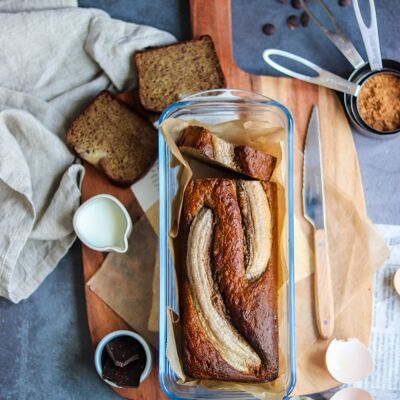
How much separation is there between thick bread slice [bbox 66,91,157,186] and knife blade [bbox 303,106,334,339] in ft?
1.76

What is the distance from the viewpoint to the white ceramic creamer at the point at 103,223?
1965 millimetres

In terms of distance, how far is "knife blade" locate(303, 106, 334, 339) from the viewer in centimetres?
197

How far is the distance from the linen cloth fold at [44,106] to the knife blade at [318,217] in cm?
63

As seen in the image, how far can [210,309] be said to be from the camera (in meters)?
1.73

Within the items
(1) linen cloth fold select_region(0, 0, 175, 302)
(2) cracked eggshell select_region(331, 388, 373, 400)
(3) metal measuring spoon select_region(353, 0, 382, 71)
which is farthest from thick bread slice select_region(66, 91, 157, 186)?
(2) cracked eggshell select_region(331, 388, 373, 400)

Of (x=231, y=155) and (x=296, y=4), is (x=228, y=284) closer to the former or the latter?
(x=231, y=155)

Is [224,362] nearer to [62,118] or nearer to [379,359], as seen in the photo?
[379,359]

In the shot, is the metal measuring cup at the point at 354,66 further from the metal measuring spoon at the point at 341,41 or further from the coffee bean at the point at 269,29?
the coffee bean at the point at 269,29

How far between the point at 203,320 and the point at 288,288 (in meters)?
0.29

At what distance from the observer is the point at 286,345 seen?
1.85 metres

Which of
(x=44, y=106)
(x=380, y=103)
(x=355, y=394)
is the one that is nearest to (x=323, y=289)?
(x=355, y=394)

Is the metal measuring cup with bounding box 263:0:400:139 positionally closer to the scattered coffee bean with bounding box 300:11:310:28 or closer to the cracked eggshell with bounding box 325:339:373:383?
the scattered coffee bean with bounding box 300:11:310:28

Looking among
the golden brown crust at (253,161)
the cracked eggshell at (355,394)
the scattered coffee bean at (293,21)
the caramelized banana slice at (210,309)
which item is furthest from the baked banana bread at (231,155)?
the cracked eggshell at (355,394)

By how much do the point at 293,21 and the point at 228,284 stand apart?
1004 millimetres
